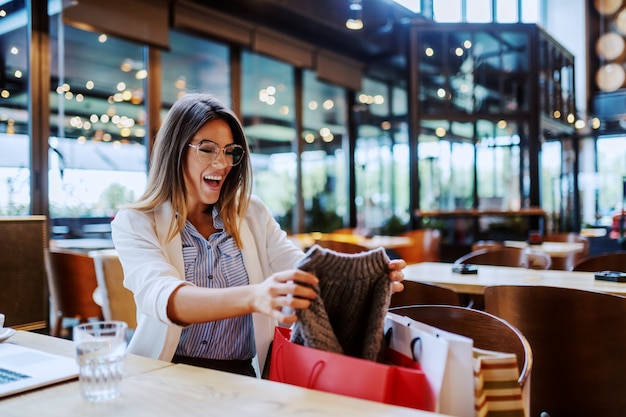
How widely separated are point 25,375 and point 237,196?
34.6 inches

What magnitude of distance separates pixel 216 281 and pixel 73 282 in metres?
3.27

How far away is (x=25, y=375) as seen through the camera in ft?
3.84

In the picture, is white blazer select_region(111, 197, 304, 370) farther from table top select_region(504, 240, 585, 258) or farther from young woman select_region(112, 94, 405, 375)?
table top select_region(504, 240, 585, 258)

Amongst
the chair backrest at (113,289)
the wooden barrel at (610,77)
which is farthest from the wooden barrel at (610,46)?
the chair backrest at (113,289)

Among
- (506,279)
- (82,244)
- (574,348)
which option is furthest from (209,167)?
(82,244)

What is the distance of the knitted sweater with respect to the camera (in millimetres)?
1074

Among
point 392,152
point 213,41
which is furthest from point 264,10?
point 392,152

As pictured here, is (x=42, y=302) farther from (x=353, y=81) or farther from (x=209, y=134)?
(x=353, y=81)

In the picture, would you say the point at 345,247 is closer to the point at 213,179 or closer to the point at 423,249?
the point at 213,179

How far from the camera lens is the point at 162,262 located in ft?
4.83

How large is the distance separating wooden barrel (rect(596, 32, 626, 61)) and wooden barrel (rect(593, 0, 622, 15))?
482 mm

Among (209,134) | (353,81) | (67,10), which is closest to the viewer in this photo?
(209,134)

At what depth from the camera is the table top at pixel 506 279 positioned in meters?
2.56

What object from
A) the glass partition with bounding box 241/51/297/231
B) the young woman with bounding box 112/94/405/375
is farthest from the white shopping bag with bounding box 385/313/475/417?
the glass partition with bounding box 241/51/297/231
